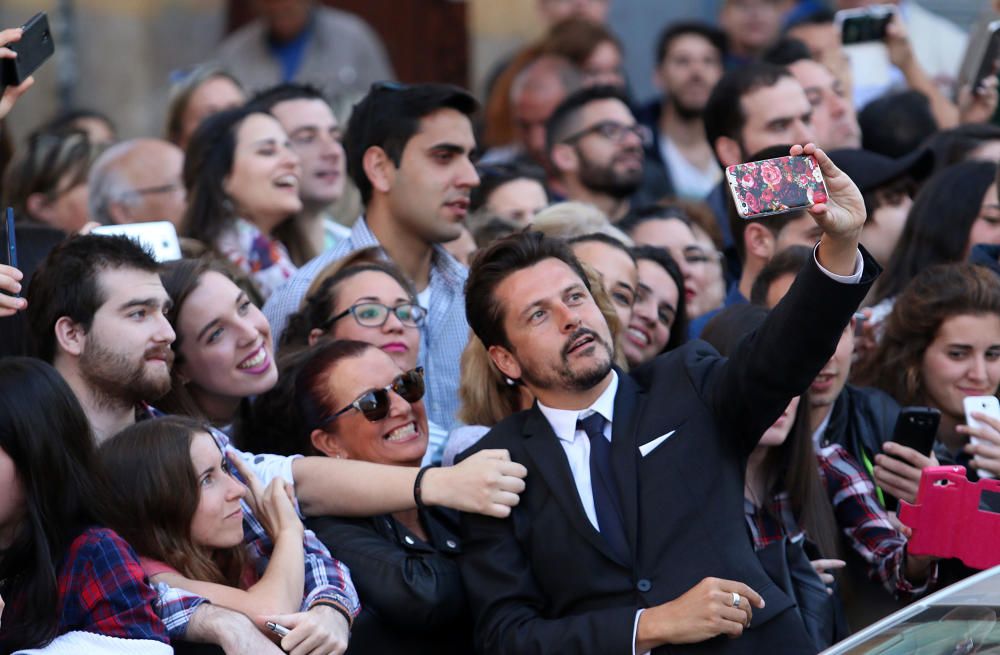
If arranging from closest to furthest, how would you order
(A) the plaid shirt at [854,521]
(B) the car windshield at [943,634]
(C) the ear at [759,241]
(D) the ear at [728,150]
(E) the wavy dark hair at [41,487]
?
(B) the car windshield at [943,634], (E) the wavy dark hair at [41,487], (A) the plaid shirt at [854,521], (C) the ear at [759,241], (D) the ear at [728,150]

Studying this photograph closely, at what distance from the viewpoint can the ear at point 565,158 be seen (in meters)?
8.42

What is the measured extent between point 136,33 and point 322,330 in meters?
5.41

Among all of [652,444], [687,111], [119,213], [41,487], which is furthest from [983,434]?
[687,111]

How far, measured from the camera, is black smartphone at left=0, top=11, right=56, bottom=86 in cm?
488

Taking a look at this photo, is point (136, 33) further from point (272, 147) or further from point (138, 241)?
point (138, 241)

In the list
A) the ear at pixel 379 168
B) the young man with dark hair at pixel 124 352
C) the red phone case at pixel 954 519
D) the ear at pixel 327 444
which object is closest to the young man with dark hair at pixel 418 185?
the ear at pixel 379 168

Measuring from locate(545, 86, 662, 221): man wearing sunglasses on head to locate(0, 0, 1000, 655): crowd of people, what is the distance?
1.91 ft

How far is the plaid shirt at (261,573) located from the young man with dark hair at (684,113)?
5203 mm

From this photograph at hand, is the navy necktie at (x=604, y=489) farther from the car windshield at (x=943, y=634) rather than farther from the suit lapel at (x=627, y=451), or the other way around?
the car windshield at (x=943, y=634)

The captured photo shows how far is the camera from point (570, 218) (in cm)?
644

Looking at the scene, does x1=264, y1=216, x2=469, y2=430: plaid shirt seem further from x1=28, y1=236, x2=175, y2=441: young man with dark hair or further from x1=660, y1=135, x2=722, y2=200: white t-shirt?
x1=660, y1=135, x2=722, y2=200: white t-shirt

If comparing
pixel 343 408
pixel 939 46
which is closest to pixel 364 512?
pixel 343 408

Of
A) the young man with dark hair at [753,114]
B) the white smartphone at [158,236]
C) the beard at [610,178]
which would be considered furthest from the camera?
the beard at [610,178]

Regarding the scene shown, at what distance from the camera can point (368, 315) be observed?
5613 millimetres
